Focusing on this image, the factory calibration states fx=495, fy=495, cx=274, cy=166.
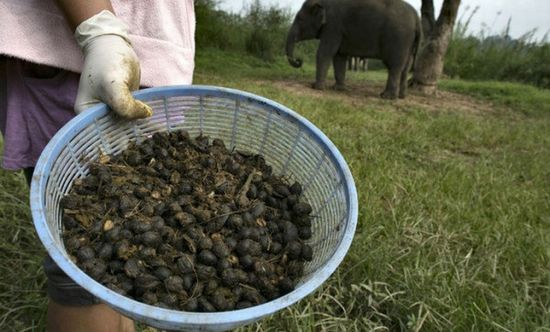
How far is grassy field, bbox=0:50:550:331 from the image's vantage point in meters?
1.61

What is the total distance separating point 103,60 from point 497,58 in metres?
10.1

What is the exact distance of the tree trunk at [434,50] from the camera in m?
6.27

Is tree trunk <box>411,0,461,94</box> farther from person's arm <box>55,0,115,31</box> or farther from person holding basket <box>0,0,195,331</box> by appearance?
person's arm <box>55,0,115,31</box>

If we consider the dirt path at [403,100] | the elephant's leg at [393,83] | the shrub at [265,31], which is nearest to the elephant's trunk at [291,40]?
the dirt path at [403,100]

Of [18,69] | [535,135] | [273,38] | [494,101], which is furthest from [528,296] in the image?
[273,38]

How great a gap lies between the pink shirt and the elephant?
5.23 meters

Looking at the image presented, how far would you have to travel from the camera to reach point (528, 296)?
5.55 ft

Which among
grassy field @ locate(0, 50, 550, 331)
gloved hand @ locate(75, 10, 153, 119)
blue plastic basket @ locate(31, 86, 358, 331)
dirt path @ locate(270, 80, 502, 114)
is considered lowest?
grassy field @ locate(0, 50, 550, 331)

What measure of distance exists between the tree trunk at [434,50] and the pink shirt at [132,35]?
564 centimetres

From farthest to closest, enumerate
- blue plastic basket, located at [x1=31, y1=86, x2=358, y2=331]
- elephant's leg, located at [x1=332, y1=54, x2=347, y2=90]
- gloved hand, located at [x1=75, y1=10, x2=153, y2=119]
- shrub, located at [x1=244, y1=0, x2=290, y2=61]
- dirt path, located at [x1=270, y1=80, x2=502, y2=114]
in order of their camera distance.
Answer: shrub, located at [x1=244, y1=0, x2=290, y2=61], elephant's leg, located at [x1=332, y1=54, x2=347, y2=90], dirt path, located at [x1=270, y1=80, x2=502, y2=114], gloved hand, located at [x1=75, y1=10, x2=153, y2=119], blue plastic basket, located at [x1=31, y1=86, x2=358, y2=331]

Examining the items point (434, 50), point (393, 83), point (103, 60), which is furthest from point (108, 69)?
point (434, 50)

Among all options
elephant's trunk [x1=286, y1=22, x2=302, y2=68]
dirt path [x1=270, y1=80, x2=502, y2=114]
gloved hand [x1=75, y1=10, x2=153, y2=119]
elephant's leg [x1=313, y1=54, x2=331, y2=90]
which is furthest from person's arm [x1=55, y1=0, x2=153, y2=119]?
A: elephant's trunk [x1=286, y1=22, x2=302, y2=68]

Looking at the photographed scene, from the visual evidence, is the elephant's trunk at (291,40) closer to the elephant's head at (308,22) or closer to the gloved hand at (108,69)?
the elephant's head at (308,22)

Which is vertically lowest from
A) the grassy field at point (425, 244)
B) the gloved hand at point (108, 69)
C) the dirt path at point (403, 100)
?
the grassy field at point (425, 244)
